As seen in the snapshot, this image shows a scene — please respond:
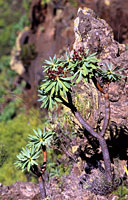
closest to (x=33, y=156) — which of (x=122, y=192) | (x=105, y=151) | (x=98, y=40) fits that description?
(x=105, y=151)

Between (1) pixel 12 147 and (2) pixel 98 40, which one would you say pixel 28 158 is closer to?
(2) pixel 98 40

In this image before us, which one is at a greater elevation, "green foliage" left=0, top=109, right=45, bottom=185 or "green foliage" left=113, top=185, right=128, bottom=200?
"green foliage" left=0, top=109, right=45, bottom=185

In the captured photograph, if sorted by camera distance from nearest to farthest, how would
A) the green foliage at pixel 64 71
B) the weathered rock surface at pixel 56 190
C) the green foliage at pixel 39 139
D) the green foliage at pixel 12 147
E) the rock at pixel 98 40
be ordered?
the green foliage at pixel 64 71, the green foliage at pixel 39 139, the weathered rock surface at pixel 56 190, the rock at pixel 98 40, the green foliage at pixel 12 147

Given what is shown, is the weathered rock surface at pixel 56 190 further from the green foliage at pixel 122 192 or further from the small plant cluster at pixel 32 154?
the small plant cluster at pixel 32 154

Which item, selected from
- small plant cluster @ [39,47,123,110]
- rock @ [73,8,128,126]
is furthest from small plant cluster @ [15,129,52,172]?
rock @ [73,8,128,126]

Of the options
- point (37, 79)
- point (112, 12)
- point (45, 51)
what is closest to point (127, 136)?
point (112, 12)

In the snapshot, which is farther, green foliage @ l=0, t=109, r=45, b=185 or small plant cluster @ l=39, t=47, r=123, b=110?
green foliage @ l=0, t=109, r=45, b=185

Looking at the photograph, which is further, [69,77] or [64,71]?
[64,71]

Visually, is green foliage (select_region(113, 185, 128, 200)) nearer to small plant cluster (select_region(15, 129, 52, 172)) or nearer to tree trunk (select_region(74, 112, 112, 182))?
tree trunk (select_region(74, 112, 112, 182))

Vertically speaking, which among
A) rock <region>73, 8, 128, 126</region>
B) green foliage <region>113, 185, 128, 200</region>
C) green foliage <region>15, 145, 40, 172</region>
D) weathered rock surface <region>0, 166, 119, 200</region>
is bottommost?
green foliage <region>113, 185, 128, 200</region>

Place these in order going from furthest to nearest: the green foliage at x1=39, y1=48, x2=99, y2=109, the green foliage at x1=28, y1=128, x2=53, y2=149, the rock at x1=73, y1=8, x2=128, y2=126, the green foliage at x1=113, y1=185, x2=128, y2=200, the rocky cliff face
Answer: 1. the rock at x1=73, y1=8, x2=128, y2=126
2. the rocky cliff face
3. the green foliage at x1=113, y1=185, x2=128, y2=200
4. the green foliage at x1=28, y1=128, x2=53, y2=149
5. the green foliage at x1=39, y1=48, x2=99, y2=109

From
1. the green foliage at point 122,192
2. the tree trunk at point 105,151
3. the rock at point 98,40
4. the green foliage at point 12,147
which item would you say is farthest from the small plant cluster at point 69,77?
the green foliage at point 12,147

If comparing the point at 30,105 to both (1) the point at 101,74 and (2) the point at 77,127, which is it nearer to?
(2) the point at 77,127

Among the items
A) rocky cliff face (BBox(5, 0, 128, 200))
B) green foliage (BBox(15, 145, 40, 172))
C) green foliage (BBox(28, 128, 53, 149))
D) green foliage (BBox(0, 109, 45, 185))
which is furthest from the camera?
green foliage (BBox(0, 109, 45, 185))
